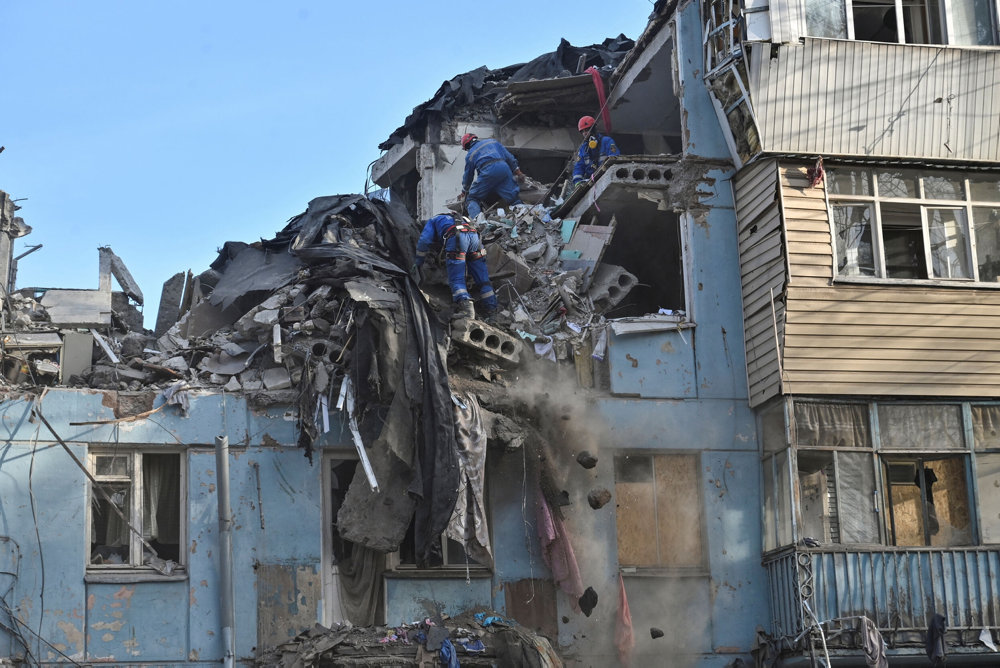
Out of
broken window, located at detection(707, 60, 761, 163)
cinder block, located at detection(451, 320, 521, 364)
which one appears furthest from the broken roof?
cinder block, located at detection(451, 320, 521, 364)

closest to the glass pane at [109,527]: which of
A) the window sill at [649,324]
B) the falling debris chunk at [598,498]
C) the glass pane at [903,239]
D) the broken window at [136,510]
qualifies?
the broken window at [136,510]

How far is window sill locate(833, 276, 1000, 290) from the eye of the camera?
17.0 m

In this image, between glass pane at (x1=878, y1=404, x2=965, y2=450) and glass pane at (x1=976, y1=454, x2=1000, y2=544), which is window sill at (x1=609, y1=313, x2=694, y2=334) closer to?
glass pane at (x1=878, y1=404, x2=965, y2=450)

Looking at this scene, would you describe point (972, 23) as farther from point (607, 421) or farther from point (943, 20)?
point (607, 421)

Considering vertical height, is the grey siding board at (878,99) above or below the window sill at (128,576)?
above

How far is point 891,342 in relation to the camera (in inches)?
665

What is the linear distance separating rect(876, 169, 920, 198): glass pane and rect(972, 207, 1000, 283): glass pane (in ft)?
2.75

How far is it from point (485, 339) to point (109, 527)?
4734 mm

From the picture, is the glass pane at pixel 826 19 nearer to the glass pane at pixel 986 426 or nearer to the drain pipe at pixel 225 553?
the glass pane at pixel 986 426

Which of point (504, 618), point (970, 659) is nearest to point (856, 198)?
point (970, 659)

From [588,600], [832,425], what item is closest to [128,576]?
[588,600]

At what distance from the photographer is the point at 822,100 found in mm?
17406

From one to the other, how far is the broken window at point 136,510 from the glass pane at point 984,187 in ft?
33.5

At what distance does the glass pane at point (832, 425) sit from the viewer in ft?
54.6
